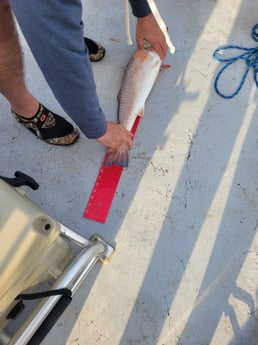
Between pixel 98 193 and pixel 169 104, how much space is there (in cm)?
71

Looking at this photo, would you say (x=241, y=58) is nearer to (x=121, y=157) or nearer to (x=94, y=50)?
(x=94, y=50)

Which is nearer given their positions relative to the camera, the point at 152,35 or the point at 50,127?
the point at 50,127

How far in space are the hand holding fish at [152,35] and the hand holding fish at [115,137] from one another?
0.57m

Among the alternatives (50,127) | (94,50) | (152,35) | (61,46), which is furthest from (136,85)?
(61,46)

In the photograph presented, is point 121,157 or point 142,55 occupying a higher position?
point 142,55

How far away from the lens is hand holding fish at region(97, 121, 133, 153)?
1697mm

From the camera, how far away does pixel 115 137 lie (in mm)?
1753

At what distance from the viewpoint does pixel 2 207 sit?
1033mm

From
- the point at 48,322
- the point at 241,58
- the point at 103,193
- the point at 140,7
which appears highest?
the point at 241,58

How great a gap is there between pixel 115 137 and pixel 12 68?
1.93 ft

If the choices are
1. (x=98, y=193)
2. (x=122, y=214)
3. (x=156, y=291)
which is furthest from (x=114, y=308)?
(x=98, y=193)

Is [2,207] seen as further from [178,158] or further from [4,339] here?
[178,158]

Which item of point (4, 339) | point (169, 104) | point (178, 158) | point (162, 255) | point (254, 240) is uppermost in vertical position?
point (169, 104)

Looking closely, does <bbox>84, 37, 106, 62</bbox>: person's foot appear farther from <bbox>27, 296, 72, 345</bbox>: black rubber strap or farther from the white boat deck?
<bbox>27, 296, 72, 345</bbox>: black rubber strap
